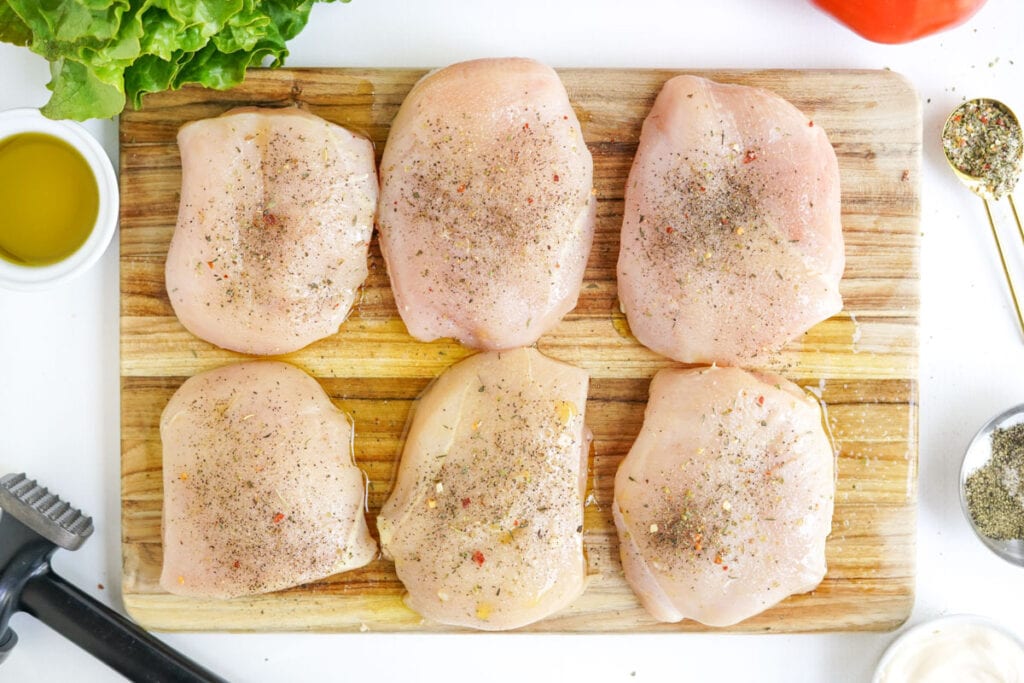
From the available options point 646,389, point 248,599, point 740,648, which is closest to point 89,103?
point 248,599

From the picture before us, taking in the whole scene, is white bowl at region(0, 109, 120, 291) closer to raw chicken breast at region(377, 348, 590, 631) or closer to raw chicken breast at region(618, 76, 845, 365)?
raw chicken breast at region(377, 348, 590, 631)

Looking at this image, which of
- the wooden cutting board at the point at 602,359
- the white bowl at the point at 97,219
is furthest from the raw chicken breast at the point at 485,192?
the white bowl at the point at 97,219

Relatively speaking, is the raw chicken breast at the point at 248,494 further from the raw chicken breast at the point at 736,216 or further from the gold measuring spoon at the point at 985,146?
the gold measuring spoon at the point at 985,146

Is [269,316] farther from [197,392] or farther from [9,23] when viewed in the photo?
[9,23]

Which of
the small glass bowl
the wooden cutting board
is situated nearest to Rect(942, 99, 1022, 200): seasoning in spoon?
the wooden cutting board

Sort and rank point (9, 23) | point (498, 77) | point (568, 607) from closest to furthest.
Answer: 1. point (9, 23)
2. point (498, 77)
3. point (568, 607)

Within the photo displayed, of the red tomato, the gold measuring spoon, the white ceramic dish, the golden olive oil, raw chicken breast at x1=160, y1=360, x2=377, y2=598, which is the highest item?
the red tomato
